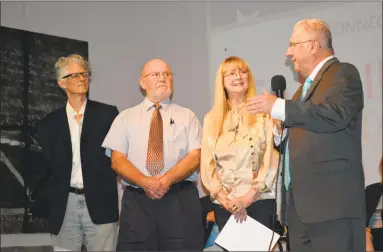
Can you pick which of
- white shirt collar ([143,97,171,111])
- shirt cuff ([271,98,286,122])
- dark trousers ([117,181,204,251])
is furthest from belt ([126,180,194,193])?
shirt cuff ([271,98,286,122])

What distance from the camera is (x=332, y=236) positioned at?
240cm

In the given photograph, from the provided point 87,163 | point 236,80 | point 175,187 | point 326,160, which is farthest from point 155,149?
point 326,160

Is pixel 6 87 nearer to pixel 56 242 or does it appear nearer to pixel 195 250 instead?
pixel 56 242

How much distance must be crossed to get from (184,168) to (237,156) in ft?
1.18

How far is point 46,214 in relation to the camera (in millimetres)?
3820

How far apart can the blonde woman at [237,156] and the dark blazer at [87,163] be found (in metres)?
0.69

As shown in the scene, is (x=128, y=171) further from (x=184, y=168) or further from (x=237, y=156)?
(x=237, y=156)

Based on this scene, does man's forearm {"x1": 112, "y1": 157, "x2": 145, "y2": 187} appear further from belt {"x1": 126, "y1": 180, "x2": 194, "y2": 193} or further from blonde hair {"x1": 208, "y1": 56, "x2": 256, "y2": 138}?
blonde hair {"x1": 208, "y1": 56, "x2": 256, "y2": 138}

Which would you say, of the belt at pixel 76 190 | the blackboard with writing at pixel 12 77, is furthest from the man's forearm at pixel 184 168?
the blackboard with writing at pixel 12 77

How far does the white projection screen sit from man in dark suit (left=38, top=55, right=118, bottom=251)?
63.4 inches

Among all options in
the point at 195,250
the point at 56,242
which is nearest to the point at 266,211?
the point at 195,250

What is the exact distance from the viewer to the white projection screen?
4719 millimetres

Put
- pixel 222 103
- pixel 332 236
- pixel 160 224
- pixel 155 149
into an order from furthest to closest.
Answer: pixel 222 103 → pixel 155 149 → pixel 160 224 → pixel 332 236

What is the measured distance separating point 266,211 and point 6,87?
93.4 inches
